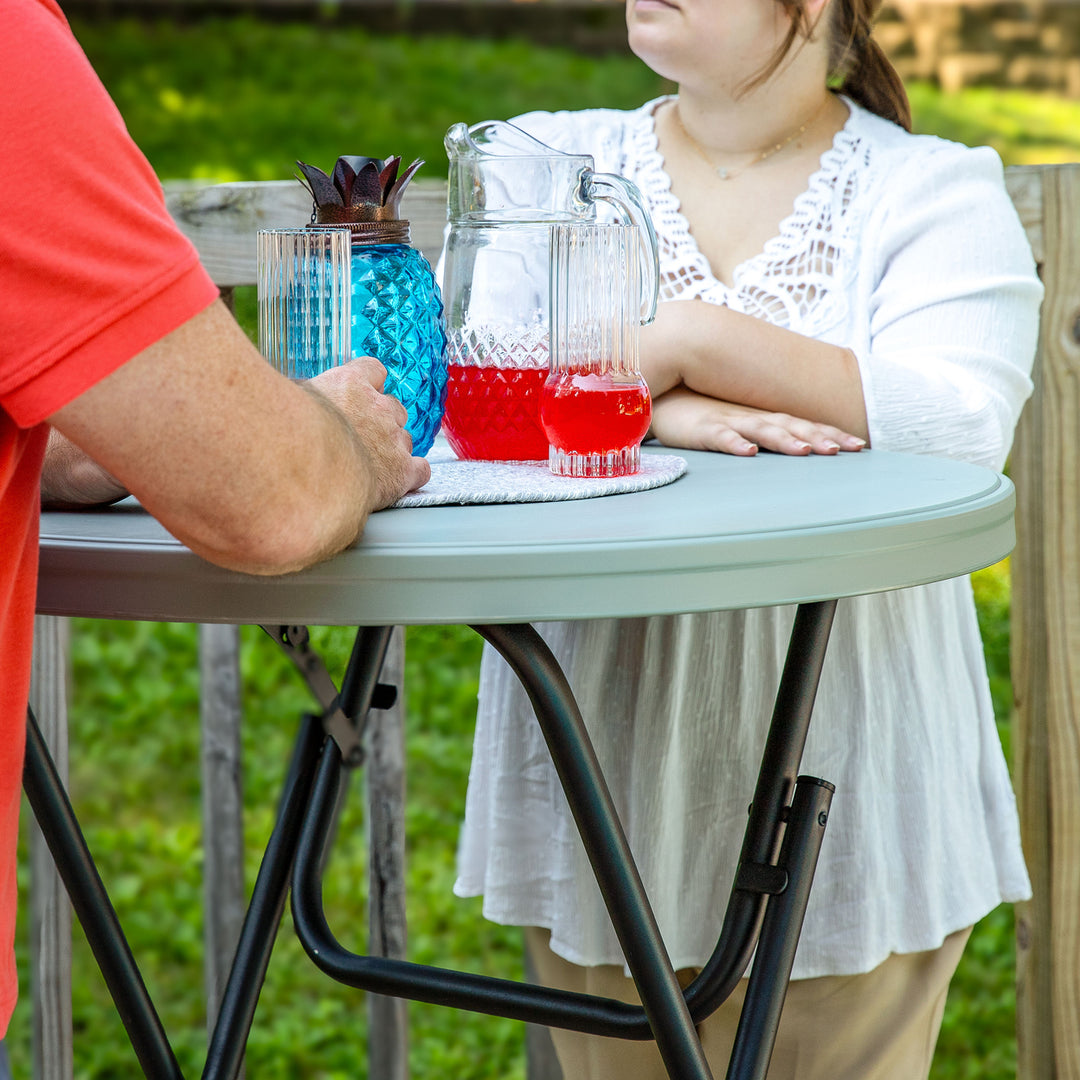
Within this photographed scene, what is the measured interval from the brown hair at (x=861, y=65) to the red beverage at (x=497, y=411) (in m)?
0.56

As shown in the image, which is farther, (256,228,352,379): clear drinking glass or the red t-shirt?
(256,228,352,379): clear drinking glass

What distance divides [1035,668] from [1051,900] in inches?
13.2

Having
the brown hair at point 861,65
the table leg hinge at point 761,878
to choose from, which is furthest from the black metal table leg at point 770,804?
the brown hair at point 861,65

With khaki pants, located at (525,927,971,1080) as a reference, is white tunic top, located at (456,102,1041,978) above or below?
above

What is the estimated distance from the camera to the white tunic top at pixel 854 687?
1414mm

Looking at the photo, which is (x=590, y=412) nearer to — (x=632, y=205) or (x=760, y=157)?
(x=632, y=205)

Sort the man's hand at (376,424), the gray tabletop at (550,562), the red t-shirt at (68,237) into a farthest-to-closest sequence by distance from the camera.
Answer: the man's hand at (376,424), the gray tabletop at (550,562), the red t-shirt at (68,237)

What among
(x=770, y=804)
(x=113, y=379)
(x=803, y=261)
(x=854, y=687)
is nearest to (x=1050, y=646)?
(x=854, y=687)

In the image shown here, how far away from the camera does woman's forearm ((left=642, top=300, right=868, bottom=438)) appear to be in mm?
1316

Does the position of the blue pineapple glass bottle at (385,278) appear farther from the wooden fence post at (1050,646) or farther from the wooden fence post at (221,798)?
the wooden fence post at (1050,646)

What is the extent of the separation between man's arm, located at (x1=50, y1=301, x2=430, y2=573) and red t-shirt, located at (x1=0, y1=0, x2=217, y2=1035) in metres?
0.02

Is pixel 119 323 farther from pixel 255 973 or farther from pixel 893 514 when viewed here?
pixel 255 973

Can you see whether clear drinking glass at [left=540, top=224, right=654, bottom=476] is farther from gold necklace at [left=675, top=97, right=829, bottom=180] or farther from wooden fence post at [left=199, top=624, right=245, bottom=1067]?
wooden fence post at [left=199, top=624, right=245, bottom=1067]

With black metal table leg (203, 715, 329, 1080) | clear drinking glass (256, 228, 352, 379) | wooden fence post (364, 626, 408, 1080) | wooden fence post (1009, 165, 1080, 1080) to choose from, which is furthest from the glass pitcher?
wooden fence post (1009, 165, 1080, 1080)
